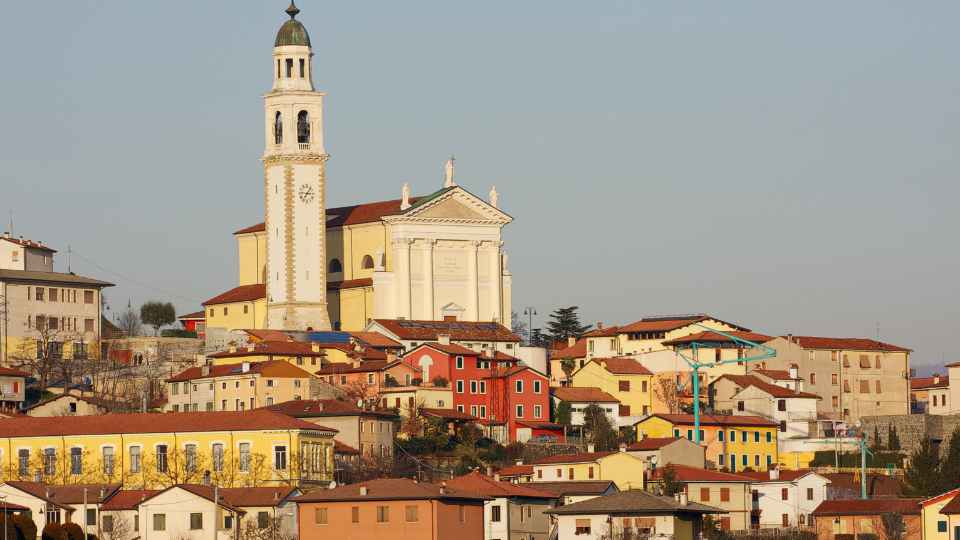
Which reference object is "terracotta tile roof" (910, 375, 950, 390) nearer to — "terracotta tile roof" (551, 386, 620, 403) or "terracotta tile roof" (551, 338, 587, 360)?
"terracotta tile roof" (551, 338, 587, 360)

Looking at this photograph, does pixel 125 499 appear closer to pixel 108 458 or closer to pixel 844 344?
pixel 108 458

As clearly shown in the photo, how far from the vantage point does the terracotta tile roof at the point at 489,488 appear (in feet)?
277

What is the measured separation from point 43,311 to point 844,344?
33174 mm

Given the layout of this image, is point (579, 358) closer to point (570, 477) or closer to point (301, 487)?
point (570, 477)

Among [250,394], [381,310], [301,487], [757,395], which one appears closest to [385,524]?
[301,487]

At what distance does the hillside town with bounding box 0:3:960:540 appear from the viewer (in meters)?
83.1

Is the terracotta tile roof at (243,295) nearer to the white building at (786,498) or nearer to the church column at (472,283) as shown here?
the church column at (472,283)

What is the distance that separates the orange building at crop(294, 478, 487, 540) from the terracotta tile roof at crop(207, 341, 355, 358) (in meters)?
27.0

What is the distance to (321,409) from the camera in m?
97.7

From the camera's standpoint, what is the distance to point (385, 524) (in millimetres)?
80000

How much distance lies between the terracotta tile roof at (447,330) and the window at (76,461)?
2640cm

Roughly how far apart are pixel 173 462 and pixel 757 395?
2866 cm

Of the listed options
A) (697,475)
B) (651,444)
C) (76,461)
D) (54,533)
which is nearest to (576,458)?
(697,475)

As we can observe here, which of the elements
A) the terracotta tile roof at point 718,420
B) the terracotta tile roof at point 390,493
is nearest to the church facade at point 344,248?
the terracotta tile roof at point 718,420
